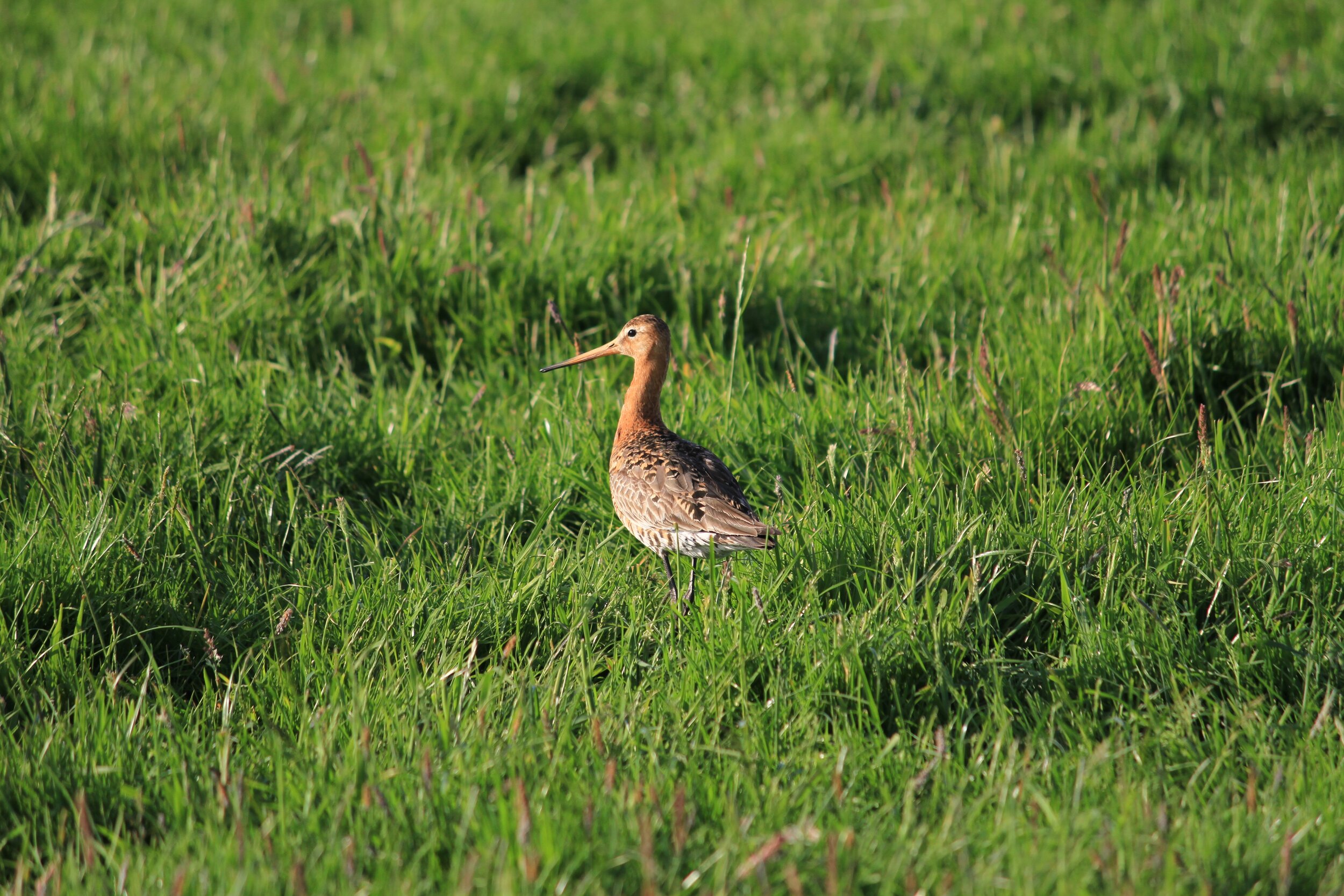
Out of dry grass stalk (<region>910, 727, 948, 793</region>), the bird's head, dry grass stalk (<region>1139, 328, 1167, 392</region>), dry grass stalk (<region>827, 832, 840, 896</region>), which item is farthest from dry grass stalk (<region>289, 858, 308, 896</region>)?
dry grass stalk (<region>1139, 328, 1167, 392</region>)

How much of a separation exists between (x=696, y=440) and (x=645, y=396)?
0.33 metres

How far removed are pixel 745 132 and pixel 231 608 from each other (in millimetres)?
4477

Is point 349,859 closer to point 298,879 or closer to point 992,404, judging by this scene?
point 298,879

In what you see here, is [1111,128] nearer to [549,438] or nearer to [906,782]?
[549,438]

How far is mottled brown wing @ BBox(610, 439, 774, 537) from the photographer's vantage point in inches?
151

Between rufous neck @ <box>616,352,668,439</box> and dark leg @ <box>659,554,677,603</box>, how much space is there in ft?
2.14

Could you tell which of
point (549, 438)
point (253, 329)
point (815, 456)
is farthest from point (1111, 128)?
point (253, 329)

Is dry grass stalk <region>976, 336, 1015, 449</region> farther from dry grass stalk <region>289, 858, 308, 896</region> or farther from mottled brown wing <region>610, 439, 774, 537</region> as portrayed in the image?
dry grass stalk <region>289, 858, 308, 896</region>

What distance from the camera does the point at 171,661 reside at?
3.57 m

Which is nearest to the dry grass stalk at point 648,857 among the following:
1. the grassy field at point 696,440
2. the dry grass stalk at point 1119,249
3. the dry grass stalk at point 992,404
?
the grassy field at point 696,440

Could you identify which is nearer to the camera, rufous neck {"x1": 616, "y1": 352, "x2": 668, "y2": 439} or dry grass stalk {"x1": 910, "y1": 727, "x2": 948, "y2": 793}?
dry grass stalk {"x1": 910, "y1": 727, "x2": 948, "y2": 793}

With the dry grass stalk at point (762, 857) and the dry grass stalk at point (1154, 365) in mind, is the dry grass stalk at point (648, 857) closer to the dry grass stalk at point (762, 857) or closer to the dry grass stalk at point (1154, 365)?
the dry grass stalk at point (762, 857)

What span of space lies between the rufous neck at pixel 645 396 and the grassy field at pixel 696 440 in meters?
0.24

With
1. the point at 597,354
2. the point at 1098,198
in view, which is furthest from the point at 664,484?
the point at 1098,198
